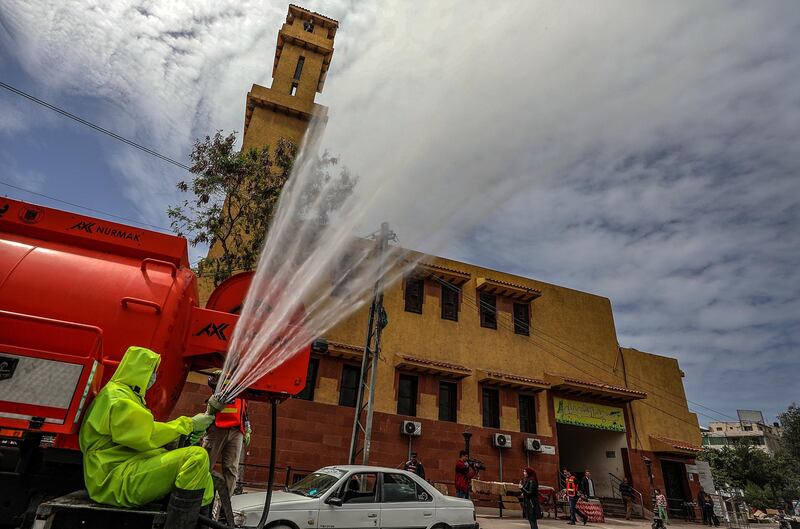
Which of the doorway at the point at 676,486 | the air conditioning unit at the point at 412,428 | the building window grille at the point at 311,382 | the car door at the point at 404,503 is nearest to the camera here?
the car door at the point at 404,503

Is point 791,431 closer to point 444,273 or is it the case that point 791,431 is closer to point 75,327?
point 444,273

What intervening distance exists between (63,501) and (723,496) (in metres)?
29.5

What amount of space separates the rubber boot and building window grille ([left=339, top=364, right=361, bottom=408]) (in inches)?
541

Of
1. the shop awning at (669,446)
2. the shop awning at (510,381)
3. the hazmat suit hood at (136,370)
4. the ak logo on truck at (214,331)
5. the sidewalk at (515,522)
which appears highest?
the shop awning at (510,381)

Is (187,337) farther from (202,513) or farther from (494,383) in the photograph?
(494,383)

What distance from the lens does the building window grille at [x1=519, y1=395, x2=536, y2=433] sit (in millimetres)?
19156

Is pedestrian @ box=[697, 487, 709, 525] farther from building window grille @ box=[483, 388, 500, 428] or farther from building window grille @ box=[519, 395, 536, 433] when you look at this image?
building window grille @ box=[483, 388, 500, 428]

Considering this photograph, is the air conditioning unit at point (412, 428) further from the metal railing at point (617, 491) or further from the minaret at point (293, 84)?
the minaret at point (293, 84)

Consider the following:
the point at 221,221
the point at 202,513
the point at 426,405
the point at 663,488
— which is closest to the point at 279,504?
the point at 202,513

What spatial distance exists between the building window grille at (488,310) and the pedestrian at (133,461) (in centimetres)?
1781

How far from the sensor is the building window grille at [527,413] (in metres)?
19.2

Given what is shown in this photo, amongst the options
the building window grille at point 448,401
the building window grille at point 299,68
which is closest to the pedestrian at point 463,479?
the building window grille at point 448,401

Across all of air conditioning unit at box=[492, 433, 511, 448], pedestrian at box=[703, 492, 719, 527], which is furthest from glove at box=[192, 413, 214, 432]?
pedestrian at box=[703, 492, 719, 527]

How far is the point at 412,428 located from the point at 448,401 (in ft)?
7.28
